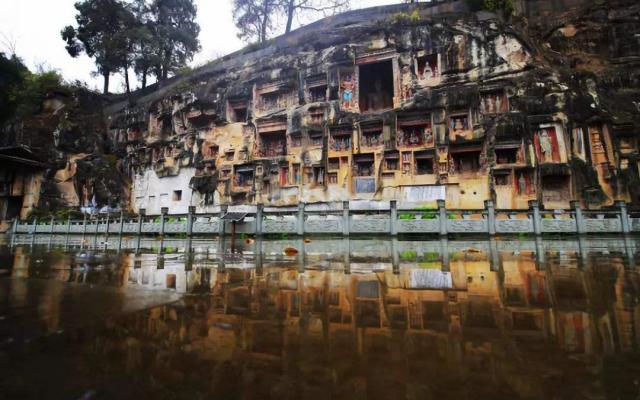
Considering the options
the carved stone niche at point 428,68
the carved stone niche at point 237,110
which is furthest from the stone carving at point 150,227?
the carved stone niche at point 428,68

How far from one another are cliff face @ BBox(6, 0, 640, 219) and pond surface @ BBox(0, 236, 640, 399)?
1594 cm

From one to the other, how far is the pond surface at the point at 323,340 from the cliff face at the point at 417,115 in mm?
15935

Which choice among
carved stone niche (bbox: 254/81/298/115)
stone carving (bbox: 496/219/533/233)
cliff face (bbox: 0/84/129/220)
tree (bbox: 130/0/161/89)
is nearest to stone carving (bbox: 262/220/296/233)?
stone carving (bbox: 496/219/533/233)

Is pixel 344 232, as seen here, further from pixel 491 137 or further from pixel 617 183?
pixel 617 183

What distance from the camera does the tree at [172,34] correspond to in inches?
1144

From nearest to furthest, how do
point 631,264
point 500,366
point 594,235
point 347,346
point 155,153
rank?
point 500,366, point 347,346, point 631,264, point 594,235, point 155,153

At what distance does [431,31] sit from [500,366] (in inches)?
856

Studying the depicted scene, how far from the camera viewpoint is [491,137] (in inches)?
702

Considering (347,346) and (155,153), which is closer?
(347,346)

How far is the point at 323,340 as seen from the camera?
1.88 metres

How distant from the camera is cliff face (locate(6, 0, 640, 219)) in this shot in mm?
17062

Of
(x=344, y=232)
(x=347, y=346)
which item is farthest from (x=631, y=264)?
(x=344, y=232)

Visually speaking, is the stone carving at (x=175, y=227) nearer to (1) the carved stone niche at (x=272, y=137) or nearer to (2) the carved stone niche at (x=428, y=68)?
(1) the carved stone niche at (x=272, y=137)

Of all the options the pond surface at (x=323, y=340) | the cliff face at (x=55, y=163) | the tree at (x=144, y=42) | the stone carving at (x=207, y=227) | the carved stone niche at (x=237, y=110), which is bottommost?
the pond surface at (x=323, y=340)
